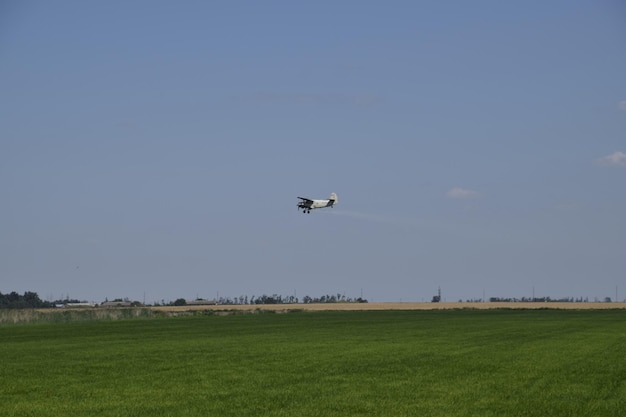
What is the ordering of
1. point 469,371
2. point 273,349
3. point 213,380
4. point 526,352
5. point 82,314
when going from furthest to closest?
point 82,314 < point 273,349 < point 526,352 < point 469,371 < point 213,380

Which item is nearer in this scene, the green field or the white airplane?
the green field

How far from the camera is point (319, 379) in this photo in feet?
102

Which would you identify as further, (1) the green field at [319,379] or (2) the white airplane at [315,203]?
(2) the white airplane at [315,203]

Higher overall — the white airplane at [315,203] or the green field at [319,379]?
the white airplane at [315,203]

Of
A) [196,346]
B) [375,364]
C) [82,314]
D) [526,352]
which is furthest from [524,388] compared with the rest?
[82,314]

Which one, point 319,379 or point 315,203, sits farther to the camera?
point 315,203

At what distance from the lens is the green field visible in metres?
24.2

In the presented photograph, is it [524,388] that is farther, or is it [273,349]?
[273,349]

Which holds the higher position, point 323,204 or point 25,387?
point 323,204

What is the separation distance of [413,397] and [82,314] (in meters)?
103

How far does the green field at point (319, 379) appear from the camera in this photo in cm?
2416

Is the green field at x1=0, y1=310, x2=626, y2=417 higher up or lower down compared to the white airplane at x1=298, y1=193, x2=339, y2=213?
lower down

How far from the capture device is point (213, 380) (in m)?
31.0

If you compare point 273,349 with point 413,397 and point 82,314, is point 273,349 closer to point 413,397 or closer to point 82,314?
point 413,397
